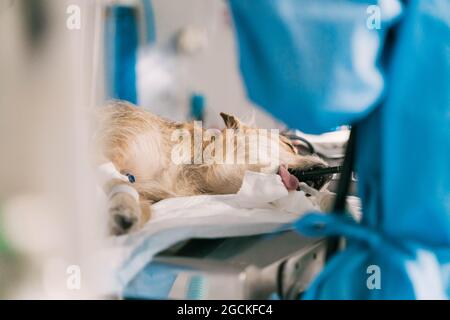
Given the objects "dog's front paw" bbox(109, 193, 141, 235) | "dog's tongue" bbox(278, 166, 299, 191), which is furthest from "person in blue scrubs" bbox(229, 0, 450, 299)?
"dog's tongue" bbox(278, 166, 299, 191)

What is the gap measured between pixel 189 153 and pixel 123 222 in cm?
40

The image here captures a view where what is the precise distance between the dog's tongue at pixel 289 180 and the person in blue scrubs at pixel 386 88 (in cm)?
41

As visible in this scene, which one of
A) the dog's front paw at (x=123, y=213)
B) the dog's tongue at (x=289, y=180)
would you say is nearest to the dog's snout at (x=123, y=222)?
the dog's front paw at (x=123, y=213)

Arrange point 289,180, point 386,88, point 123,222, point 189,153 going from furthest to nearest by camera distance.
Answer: point 189,153 < point 289,180 < point 123,222 < point 386,88

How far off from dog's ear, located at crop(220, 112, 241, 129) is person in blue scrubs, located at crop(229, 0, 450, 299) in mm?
467

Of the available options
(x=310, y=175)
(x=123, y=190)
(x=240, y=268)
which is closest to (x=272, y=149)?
(x=310, y=175)

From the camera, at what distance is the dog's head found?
1.03 metres

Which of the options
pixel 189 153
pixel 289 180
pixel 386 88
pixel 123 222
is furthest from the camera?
pixel 189 153

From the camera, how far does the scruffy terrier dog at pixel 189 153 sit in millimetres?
1007

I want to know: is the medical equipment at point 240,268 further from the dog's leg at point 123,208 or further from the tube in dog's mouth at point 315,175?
the tube in dog's mouth at point 315,175

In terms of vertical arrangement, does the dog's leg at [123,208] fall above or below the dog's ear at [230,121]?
below

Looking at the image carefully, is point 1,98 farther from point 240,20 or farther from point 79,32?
point 240,20

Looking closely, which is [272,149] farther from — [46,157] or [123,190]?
[46,157]

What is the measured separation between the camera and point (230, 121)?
3.40 ft
